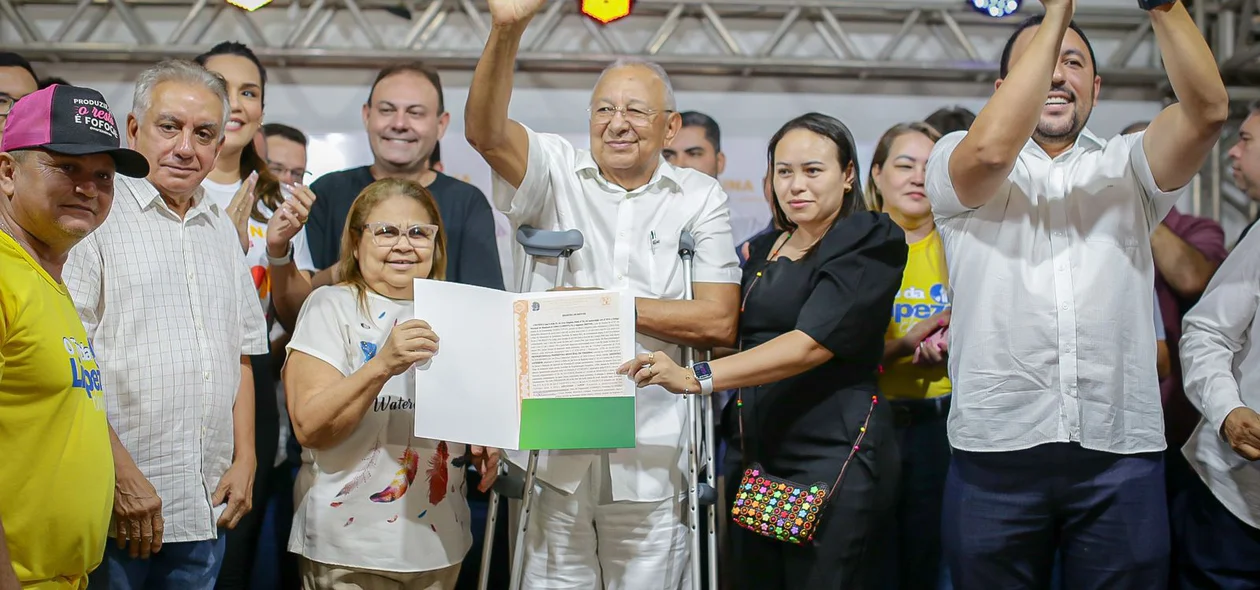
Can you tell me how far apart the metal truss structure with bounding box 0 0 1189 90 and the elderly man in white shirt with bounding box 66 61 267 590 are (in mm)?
4621

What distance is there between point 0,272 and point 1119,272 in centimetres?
278

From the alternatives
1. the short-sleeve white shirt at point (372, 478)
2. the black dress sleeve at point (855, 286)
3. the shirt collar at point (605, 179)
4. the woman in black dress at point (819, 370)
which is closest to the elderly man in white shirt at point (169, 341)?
the short-sleeve white shirt at point (372, 478)

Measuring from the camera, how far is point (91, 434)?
2.14 m

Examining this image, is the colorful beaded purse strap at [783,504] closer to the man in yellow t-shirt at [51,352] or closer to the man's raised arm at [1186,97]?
the man's raised arm at [1186,97]

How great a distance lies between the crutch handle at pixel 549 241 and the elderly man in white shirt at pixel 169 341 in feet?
3.02

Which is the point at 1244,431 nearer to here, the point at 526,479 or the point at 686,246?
the point at 686,246

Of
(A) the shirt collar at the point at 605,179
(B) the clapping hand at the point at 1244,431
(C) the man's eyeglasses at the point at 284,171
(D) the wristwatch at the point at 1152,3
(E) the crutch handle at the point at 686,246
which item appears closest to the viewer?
(D) the wristwatch at the point at 1152,3

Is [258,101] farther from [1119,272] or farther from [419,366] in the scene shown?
[1119,272]

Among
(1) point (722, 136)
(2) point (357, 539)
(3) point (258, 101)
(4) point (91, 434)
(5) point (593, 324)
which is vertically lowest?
(2) point (357, 539)

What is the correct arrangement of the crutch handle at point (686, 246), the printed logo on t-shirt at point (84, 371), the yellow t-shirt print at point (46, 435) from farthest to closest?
the crutch handle at point (686, 246), the printed logo on t-shirt at point (84, 371), the yellow t-shirt print at point (46, 435)

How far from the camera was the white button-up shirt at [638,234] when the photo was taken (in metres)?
3.08

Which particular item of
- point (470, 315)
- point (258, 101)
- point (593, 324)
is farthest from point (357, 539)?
point (258, 101)

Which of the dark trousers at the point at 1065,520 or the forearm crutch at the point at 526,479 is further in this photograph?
the forearm crutch at the point at 526,479

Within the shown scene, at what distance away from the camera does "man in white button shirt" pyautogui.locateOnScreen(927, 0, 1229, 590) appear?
265 centimetres
